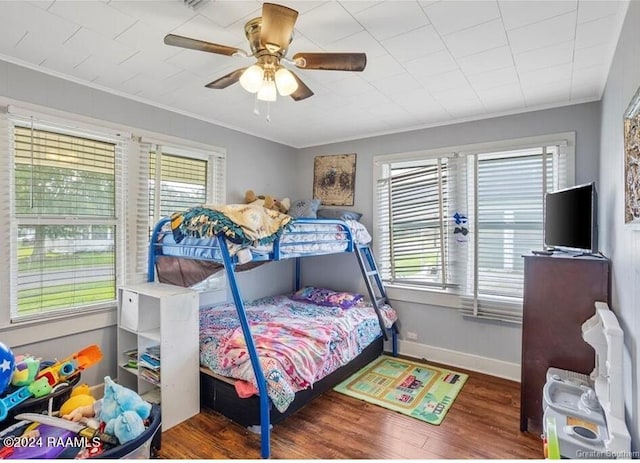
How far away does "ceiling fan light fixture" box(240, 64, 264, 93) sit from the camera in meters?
1.70

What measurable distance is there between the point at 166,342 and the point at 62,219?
1203mm

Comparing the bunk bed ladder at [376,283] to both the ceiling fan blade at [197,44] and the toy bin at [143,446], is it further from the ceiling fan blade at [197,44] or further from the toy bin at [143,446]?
the ceiling fan blade at [197,44]

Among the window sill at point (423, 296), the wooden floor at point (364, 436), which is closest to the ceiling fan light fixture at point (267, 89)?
the wooden floor at point (364, 436)

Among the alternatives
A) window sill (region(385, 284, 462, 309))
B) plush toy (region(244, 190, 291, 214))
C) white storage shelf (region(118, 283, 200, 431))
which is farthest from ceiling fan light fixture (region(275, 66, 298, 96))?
window sill (region(385, 284, 462, 309))

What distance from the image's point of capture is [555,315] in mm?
2221

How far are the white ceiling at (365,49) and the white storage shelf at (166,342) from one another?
5.25ft

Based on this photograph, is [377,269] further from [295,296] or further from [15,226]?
[15,226]

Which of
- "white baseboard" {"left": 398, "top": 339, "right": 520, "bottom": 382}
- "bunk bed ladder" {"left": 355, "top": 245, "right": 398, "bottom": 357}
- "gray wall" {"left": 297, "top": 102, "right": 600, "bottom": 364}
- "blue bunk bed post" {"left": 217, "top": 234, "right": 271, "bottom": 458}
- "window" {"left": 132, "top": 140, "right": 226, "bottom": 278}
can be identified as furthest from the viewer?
"bunk bed ladder" {"left": 355, "top": 245, "right": 398, "bottom": 357}

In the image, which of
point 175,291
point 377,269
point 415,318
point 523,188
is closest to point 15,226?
point 175,291

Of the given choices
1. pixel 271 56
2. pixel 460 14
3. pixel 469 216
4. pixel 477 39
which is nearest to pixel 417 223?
pixel 469 216

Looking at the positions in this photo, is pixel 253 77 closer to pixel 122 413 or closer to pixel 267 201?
pixel 122 413

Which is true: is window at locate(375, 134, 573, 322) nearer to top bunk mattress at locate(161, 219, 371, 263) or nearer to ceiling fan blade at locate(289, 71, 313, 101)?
top bunk mattress at locate(161, 219, 371, 263)

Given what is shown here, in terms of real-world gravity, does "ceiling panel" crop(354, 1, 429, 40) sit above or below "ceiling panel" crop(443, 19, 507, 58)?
below

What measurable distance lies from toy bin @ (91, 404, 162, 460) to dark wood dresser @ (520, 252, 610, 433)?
2390 millimetres
